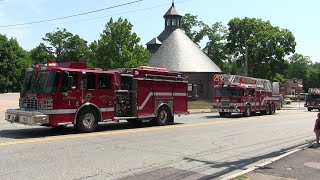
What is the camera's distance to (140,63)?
5025 cm

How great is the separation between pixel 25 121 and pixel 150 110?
6148 millimetres

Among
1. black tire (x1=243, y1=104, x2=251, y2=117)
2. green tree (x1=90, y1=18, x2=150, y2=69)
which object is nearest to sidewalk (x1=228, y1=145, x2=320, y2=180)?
black tire (x1=243, y1=104, x2=251, y2=117)

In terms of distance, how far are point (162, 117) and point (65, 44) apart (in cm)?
9212

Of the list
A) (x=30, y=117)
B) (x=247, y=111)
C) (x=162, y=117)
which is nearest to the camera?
(x=30, y=117)

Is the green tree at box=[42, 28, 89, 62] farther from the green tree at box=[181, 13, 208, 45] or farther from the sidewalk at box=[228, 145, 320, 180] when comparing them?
the sidewalk at box=[228, 145, 320, 180]

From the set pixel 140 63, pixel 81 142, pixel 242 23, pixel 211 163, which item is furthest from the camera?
pixel 242 23

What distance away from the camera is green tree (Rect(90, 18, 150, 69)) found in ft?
160

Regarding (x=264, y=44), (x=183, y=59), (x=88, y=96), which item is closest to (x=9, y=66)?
(x=183, y=59)

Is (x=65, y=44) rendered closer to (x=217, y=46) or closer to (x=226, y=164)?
(x=217, y=46)

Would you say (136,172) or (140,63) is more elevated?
(140,63)

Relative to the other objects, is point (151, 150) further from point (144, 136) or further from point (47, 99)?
point (47, 99)

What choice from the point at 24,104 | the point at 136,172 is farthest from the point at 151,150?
the point at 24,104

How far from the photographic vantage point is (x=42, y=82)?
15.4 metres

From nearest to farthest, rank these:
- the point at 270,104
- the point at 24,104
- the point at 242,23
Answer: the point at 24,104, the point at 270,104, the point at 242,23
